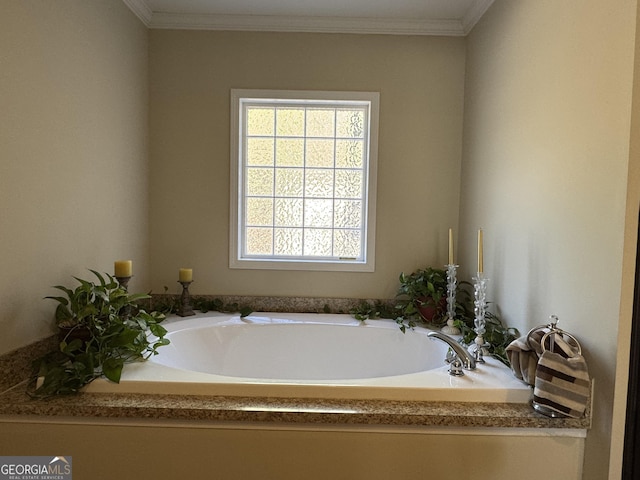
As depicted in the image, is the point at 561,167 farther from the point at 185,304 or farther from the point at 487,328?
the point at 185,304

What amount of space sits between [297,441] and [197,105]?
1995 millimetres

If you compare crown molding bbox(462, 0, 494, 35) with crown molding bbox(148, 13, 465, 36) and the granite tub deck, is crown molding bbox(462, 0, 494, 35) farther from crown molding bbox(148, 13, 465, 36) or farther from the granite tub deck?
the granite tub deck

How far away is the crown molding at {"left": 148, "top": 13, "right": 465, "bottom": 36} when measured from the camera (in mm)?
2357

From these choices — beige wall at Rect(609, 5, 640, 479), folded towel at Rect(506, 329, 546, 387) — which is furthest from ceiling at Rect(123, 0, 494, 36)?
folded towel at Rect(506, 329, 546, 387)

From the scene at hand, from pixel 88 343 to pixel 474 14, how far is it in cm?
248

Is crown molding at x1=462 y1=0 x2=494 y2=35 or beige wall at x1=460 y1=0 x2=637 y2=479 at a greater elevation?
crown molding at x1=462 y1=0 x2=494 y2=35

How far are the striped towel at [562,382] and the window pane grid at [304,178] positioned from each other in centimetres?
141

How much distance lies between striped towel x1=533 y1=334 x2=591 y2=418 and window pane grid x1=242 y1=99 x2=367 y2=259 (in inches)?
55.5

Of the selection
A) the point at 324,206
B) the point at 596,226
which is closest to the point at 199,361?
the point at 324,206

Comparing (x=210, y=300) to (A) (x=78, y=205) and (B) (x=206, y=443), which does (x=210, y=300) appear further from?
(B) (x=206, y=443)

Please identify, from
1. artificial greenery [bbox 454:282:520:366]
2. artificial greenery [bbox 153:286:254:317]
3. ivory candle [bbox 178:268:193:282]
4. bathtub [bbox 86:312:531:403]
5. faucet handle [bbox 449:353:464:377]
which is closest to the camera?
faucet handle [bbox 449:353:464:377]

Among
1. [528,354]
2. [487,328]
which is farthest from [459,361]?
[487,328]

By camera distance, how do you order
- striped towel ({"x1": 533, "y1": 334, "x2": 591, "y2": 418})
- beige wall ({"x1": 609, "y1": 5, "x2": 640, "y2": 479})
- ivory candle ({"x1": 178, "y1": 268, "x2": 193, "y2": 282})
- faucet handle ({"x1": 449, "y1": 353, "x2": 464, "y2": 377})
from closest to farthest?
1. beige wall ({"x1": 609, "y1": 5, "x2": 640, "y2": 479})
2. striped towel ({"x1": 533, "y1": 334, "x2": 591, "y2": 418})
3. faucet handle ({"x1": 449, "y1": 353, "x2": 464, "y2": 377})
4. ivory candle ({"x1": 178, "y1": 268, "x2": 193, "y2": 282})

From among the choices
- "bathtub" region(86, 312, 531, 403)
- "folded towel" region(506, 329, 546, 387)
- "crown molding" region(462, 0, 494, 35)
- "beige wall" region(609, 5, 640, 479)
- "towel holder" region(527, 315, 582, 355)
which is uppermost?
"crown molding" region(462, 0, 494, 35)
